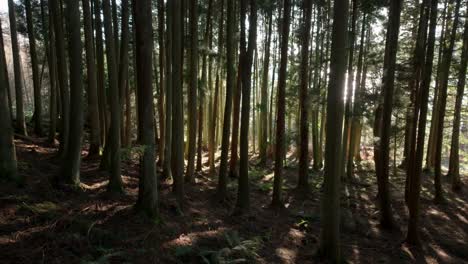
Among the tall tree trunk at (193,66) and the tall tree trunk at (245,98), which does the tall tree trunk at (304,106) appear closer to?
the tall tree trunk at (245,98)

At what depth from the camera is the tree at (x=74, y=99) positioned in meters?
7.15

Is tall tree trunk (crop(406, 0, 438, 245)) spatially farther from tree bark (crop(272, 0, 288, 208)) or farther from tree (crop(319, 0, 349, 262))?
tree bark (crop(272, 0, 288, 208))

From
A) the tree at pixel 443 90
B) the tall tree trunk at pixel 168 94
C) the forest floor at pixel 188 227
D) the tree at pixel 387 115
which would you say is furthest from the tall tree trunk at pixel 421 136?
the tall tree trunk at pixel 168 94

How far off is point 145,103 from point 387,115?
21.5 ft

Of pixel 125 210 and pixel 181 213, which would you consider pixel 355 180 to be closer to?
pixel 181 213

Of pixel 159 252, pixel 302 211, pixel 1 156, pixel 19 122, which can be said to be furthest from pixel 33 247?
pixel 19 122

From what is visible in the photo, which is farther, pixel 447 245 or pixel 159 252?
pixel 447 245

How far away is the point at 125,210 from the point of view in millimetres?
6613

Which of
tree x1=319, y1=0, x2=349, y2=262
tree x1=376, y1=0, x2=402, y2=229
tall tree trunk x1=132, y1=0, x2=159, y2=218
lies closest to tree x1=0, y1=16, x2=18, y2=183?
tall tree trunk x1=132, y1=0, x2=159, y2=218

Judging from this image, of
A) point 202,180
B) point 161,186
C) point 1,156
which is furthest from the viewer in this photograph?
point 202,180

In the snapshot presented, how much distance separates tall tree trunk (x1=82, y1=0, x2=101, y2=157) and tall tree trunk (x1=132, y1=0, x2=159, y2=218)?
3112mm

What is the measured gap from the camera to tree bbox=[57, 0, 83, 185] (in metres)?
7.15

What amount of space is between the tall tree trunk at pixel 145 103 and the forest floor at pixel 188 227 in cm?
40

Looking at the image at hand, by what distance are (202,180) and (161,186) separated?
2957mm
